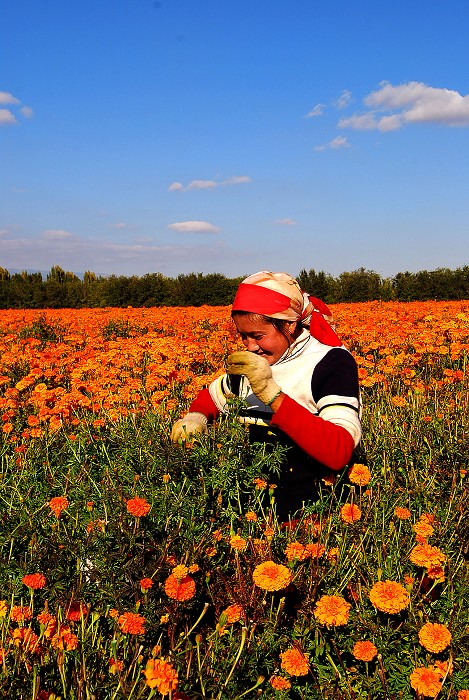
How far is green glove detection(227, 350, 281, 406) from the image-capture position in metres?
2.45

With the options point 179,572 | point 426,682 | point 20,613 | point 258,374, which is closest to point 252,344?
point 258,374

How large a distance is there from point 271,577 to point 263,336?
1.33 meters

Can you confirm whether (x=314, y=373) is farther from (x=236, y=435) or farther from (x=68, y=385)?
(x=68, y=385)

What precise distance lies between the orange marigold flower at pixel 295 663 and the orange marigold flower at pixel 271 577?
176 millimetres

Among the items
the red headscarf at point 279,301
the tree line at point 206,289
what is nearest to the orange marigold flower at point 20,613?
the red headscarf at point 279,301

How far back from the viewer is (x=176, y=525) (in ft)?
6.90

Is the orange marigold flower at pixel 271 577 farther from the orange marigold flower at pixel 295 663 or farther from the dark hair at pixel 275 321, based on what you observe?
the dark hair at pixel 275 321

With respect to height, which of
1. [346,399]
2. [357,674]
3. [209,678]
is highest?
[346,399]

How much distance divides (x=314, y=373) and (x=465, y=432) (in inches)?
48.2

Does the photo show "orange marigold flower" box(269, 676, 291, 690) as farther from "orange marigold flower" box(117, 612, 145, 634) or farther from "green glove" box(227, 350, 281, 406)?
"green glove" box(227, 350, 281, 406)

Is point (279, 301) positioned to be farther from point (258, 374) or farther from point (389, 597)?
point (389, 597)

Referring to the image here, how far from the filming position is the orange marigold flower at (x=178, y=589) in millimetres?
1686

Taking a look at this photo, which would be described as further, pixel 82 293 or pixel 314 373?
pixel 82 293

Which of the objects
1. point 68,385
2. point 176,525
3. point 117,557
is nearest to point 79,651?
point 117,557
